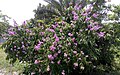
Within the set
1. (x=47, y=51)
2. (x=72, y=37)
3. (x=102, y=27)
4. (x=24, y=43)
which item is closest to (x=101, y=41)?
(x=102, y=27)

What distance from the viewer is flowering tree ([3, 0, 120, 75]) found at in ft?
20.8

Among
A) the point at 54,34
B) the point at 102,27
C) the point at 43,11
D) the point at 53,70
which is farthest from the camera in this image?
the point at 43,11

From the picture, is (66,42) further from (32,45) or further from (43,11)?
(43,11)

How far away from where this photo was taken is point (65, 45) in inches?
251

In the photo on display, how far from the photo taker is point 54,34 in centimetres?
677

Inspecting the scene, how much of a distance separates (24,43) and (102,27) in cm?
227

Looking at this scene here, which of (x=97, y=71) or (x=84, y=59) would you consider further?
(x=97, y=71)

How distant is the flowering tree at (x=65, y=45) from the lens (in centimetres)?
634

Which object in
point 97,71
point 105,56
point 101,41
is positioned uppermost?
point 101,41

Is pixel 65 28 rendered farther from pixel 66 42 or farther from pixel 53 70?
pixel 53 70

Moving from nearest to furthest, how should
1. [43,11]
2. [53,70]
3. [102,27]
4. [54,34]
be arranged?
[53,70], [54,34], [102,27], [43,11]

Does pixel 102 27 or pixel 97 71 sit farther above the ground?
pixel 102 27

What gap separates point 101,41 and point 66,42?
1.17m

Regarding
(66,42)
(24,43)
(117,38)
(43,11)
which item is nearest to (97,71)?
(117,38)
